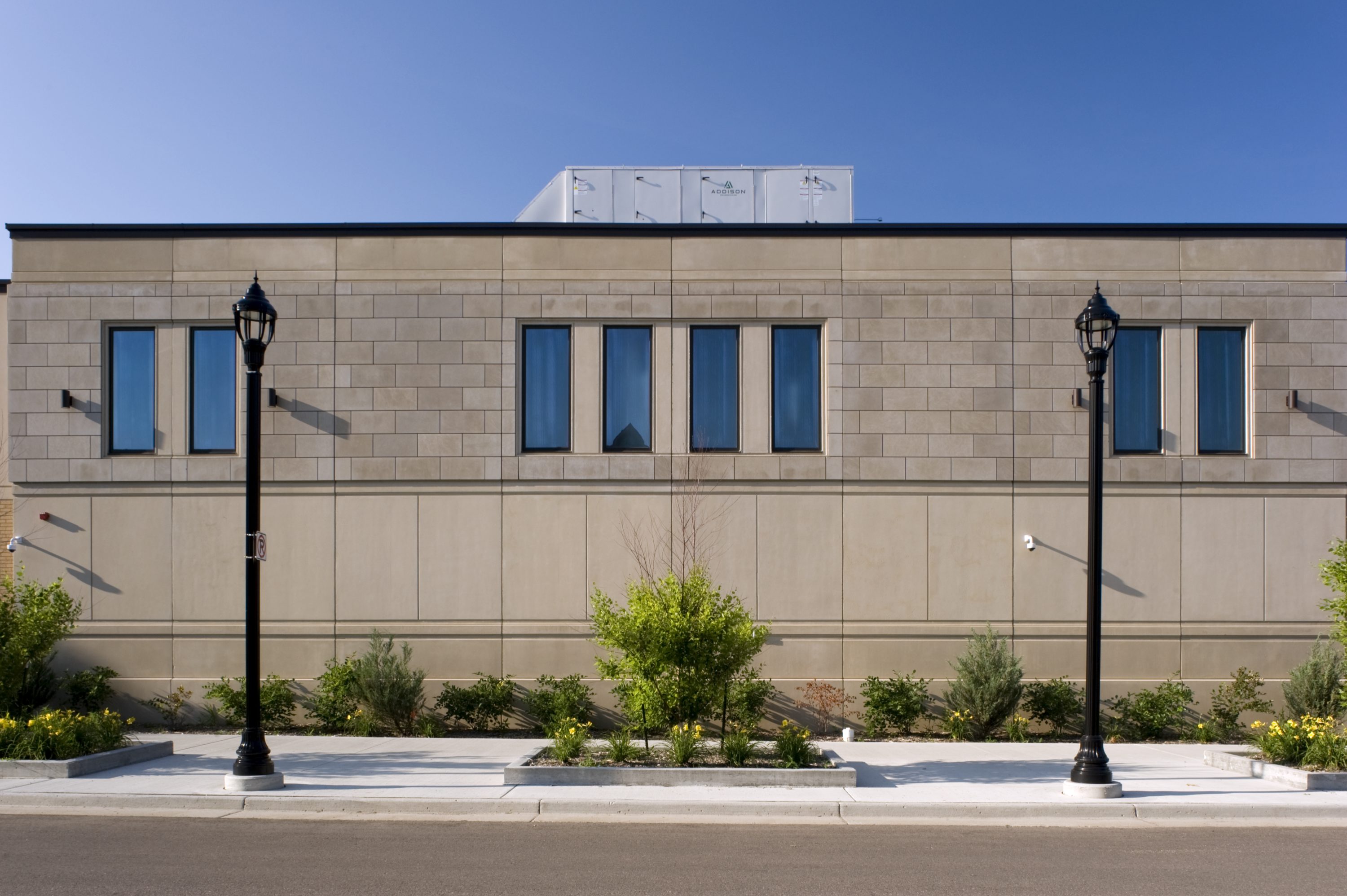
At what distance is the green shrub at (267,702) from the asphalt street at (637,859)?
4645mm

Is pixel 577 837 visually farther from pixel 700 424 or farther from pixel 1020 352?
pixel 1020 352

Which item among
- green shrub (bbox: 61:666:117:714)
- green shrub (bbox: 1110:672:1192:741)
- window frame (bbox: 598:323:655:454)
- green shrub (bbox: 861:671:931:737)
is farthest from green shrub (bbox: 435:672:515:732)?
green shrub (bbox: 1110:672:1192:741)

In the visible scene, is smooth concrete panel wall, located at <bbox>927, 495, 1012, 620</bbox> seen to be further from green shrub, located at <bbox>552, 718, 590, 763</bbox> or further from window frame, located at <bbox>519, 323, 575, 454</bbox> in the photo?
green shrub, located at <bbox>552, 718, 590, 763</bbox>

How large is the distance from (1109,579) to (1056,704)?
2375mm

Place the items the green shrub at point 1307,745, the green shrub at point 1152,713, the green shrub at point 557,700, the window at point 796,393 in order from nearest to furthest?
the green shrub at point 1307,745 → the green shrub at point 557,700 → the green shrub at point 1152,713 → the window at point 796,393

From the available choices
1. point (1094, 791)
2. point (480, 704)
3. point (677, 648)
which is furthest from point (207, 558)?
point (1094, 791)

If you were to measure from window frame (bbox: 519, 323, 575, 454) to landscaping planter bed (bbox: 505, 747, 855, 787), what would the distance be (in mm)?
5961

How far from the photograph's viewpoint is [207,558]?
15.7 metres

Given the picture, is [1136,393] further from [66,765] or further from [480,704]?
[66,765]

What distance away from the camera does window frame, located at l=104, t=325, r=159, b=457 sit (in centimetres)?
1584

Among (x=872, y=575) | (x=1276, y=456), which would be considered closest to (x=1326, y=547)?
(x=1276, y=456)

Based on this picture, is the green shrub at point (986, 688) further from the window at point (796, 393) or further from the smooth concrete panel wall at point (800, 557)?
the window at point (796, 393)

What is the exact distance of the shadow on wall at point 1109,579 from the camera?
15.5m

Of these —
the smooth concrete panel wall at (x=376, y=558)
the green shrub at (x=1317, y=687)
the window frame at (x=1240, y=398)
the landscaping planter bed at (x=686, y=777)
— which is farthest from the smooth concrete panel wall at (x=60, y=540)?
the green shrub at (x=1317, y=687)
